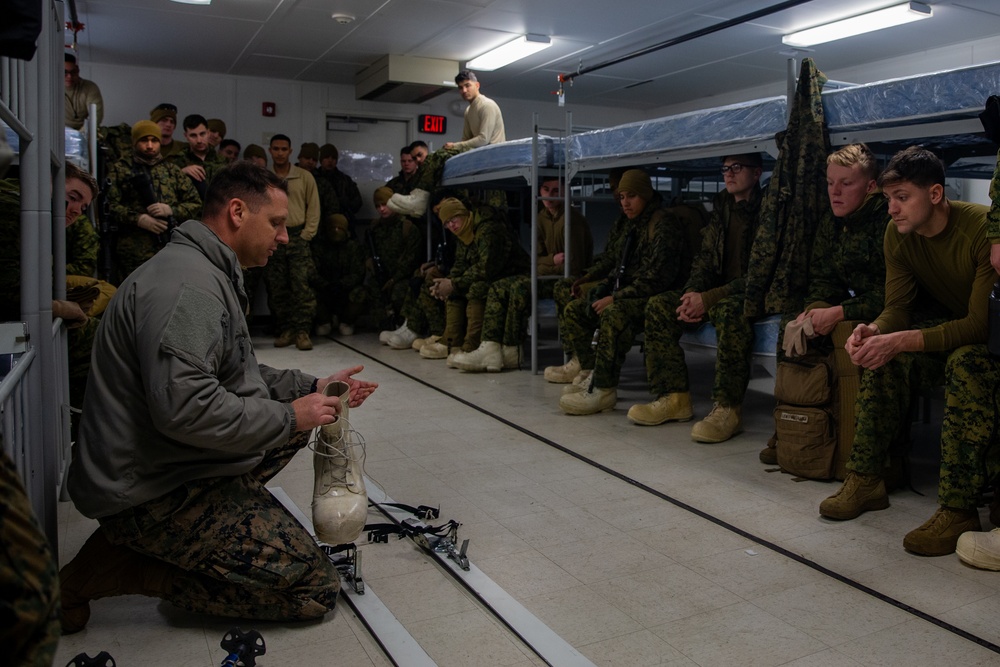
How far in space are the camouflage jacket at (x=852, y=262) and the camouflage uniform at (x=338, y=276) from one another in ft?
16.9

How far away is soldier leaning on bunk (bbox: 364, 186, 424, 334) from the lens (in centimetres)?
762

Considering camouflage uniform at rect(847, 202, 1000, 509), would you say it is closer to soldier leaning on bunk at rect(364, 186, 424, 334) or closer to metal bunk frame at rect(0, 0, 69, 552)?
metal bunk frame at rect(0, 0, 69, 552)

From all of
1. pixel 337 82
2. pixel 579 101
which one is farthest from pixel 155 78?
pixel 579 101

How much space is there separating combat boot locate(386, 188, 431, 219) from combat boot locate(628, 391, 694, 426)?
11.4ft

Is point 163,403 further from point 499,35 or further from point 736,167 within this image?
point 499,35

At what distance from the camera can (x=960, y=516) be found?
2.49m

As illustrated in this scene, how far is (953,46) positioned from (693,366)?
4429 mm

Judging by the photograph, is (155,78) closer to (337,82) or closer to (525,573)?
(337,82)

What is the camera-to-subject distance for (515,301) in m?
5.64

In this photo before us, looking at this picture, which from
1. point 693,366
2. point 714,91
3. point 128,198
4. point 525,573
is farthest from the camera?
point 714,91

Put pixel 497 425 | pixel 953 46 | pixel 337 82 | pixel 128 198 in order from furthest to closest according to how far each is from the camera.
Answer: pixel 337 82 → pixel 953 46 → pixel 128 198 → pixel 497 425

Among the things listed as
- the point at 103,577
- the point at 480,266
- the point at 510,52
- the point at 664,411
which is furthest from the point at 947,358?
the point at 510,52

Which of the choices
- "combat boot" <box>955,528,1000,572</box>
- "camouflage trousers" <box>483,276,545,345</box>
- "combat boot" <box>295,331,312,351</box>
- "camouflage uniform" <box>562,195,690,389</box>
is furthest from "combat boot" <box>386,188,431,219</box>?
"combat boot" <box>955,528,1000,572</box>

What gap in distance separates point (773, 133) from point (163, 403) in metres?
2.99
